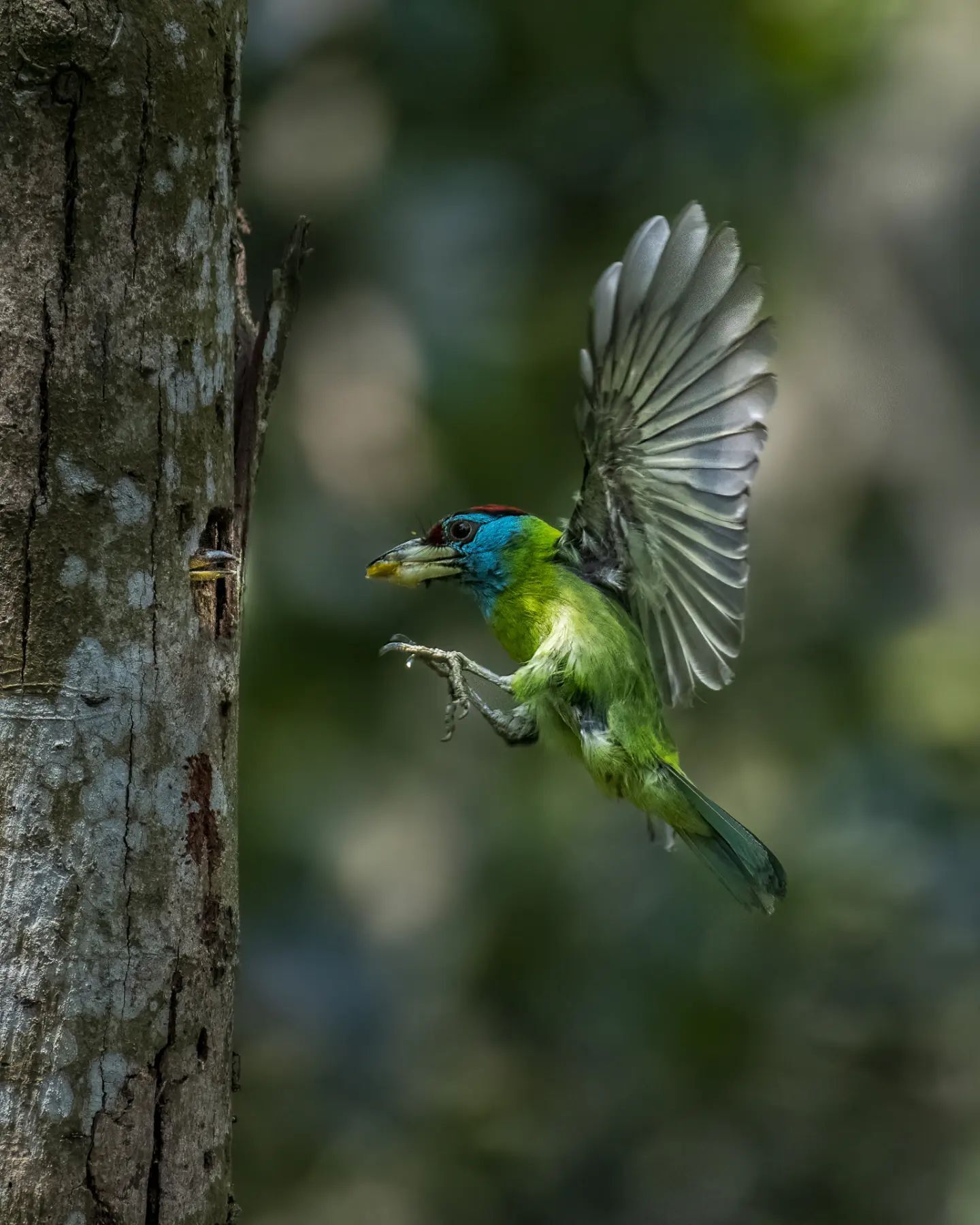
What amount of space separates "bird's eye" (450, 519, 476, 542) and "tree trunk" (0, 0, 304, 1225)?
1533 millimetres

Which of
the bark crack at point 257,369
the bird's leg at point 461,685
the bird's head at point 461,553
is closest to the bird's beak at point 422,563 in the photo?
the bird's head at point 461,553

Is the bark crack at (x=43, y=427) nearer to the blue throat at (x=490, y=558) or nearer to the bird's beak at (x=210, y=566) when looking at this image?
the bird's beak at (x=210, y=566)

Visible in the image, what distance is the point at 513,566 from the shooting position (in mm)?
3816

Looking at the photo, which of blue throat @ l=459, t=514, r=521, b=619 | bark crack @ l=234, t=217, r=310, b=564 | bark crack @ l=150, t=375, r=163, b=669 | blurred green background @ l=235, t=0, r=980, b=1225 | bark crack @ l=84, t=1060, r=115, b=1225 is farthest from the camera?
blurred green background @ l=235, t=0, r=980, b=1225

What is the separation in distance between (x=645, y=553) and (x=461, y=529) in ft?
1.78

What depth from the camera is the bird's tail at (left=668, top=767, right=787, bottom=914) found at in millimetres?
3391

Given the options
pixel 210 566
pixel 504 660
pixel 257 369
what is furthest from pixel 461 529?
pixel 504 660

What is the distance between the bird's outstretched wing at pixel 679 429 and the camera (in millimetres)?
3254

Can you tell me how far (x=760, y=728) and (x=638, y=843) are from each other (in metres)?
0.69

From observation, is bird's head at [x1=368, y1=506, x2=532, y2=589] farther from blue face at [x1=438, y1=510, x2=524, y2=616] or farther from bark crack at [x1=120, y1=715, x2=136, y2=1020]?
bark crack at [x1=120, y1=715, x2=136, y2=1020]

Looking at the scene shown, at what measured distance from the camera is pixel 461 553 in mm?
3879

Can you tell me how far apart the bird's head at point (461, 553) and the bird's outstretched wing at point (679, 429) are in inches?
9.9

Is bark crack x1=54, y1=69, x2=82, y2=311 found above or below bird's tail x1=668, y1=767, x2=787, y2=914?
above

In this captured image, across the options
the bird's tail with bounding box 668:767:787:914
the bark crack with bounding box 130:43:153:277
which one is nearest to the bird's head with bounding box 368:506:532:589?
the bird's tail with bounding box 668:767:787:914
